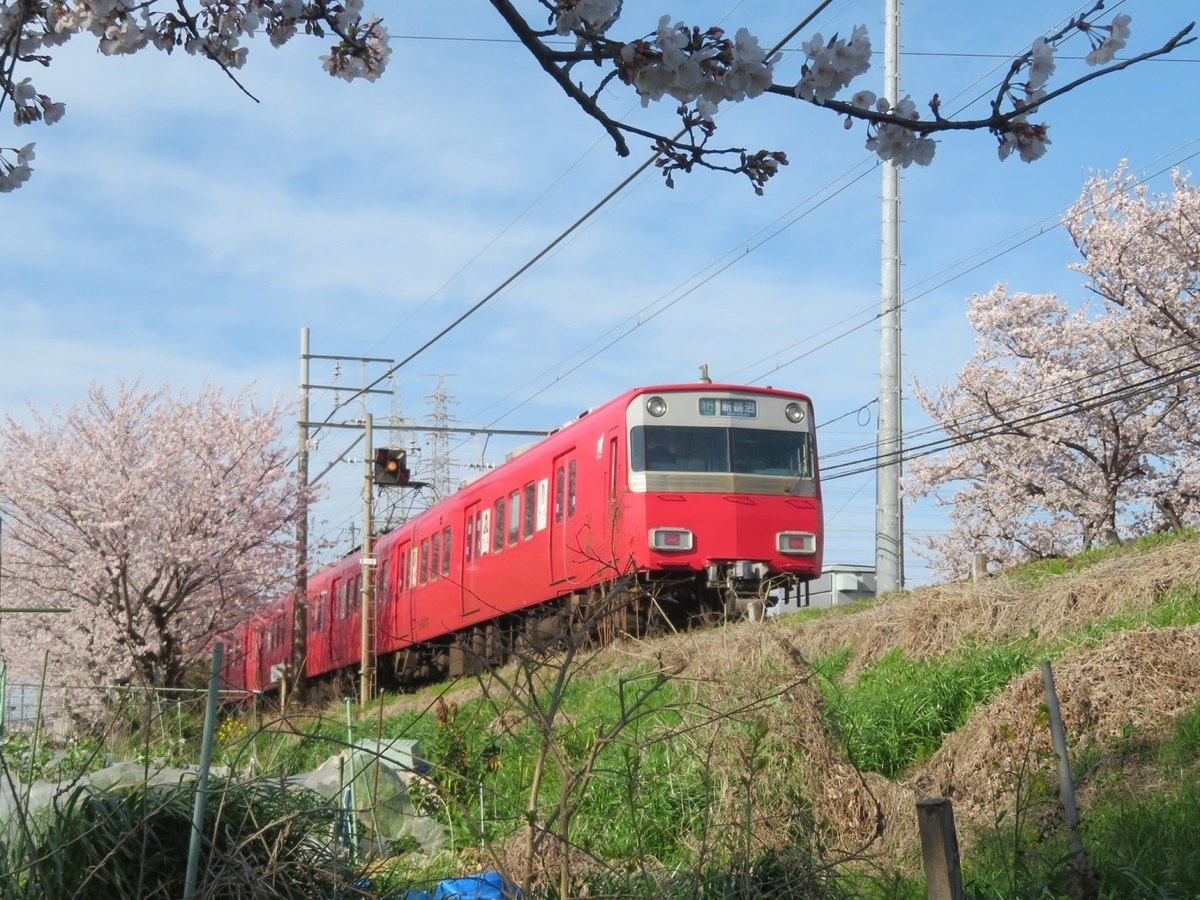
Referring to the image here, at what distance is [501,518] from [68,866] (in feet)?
39.3

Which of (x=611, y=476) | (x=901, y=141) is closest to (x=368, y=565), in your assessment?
(x=611, y=476)

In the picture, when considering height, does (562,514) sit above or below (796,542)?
above

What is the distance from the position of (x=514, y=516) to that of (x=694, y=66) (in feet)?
41.4

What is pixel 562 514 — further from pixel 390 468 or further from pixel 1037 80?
pixel 1037 80

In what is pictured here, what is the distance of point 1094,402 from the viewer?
66.2 feet

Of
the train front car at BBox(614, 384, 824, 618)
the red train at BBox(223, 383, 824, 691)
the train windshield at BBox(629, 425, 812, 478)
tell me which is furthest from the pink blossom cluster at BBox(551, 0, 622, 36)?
the train windshield at BBox(629, 425, 812, 478)

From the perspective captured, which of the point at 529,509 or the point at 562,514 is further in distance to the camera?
the point at 529,509

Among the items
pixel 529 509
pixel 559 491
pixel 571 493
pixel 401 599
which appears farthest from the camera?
pixel 401 599

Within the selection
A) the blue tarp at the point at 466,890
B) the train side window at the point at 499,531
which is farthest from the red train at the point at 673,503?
the blue tarp at the point at 466,890

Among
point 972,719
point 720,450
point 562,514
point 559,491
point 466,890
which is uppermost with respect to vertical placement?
point 720,450

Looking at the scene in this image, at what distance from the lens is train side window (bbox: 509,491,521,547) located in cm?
1552

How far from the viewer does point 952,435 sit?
898 inches

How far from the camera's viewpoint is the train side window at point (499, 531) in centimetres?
1612

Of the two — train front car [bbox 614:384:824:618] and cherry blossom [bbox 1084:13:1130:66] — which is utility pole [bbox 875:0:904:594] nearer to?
train front car [bbox 614:384:824:618]
